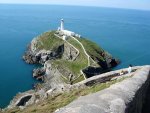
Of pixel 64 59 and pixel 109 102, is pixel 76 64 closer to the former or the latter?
pixel 64 59

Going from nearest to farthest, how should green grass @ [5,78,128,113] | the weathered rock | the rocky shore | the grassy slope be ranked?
green grass @ [5,78,128,113] < the rocky shore < the grassy slope < the weathered rock

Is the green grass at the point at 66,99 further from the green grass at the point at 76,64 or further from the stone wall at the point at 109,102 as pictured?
the green grass at the point at 76,64

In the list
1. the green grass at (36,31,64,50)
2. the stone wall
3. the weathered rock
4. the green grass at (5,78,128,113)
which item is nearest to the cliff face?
the green grass at (36,31,64,50)

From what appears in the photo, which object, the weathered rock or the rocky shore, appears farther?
the weathered rock

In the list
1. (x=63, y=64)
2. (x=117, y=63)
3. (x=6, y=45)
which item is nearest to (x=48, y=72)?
(x=63, y=64)

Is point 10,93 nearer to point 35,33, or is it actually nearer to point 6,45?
point 6,45

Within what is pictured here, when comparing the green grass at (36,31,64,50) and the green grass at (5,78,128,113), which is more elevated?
the green grass at (5,78,128,113)

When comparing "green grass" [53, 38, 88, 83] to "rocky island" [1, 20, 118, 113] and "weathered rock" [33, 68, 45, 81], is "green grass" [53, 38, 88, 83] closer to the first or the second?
"rocky island" [1, 20, 118, 113]
